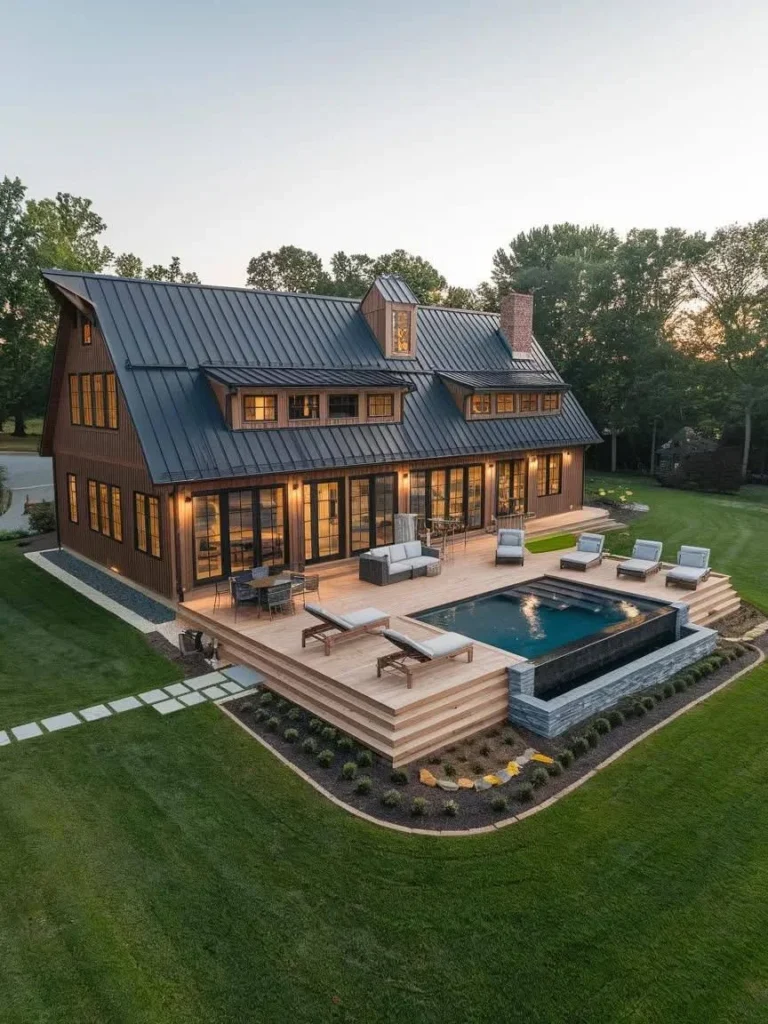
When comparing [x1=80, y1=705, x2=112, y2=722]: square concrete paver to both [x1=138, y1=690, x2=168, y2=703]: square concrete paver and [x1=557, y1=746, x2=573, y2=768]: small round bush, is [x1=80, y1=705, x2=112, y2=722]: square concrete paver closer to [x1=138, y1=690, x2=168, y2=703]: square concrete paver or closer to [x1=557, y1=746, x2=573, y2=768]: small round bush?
[x1=138, y1=690, x2=168, y2=703]: square concrete paver

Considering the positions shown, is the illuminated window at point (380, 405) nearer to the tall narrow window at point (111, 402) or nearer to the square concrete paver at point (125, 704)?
the tall narrow window at point (111, 402)

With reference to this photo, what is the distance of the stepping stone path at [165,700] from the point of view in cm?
884

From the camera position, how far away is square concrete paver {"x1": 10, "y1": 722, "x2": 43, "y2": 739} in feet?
28.4

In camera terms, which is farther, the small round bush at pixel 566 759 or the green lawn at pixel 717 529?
the green lawn at pixel 717 529

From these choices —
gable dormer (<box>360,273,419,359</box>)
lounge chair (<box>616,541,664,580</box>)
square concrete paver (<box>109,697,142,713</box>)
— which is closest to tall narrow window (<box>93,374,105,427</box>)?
gable dormer (<box>360,273,419,359</box>)

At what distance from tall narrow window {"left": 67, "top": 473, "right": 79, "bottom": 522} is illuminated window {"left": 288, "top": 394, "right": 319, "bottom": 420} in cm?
671

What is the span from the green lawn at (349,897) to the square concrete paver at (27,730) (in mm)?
245

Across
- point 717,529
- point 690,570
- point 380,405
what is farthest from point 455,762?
point 717,529

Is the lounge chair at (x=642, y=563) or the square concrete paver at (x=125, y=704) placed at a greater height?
the lounge chair at (x=642, y=563)

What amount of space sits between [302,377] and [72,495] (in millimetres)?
7606

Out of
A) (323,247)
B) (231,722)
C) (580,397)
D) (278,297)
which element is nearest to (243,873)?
(231,722)

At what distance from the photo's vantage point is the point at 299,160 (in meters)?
28.6

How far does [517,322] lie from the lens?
22.4m

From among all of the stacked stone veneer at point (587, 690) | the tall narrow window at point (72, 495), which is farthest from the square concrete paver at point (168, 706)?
the tall narrow window at point (72, 495)
